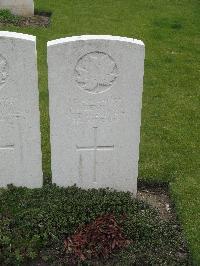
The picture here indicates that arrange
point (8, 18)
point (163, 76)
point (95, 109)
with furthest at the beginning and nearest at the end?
point (8, 18) → point (163, 76) → point (95, 109)

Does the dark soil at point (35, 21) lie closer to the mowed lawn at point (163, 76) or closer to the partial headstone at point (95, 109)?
the mowed lawn at point (163, 76)

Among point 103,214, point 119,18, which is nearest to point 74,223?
point 103,214

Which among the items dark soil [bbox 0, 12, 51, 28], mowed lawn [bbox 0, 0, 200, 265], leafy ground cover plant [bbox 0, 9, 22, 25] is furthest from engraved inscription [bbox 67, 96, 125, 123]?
leafy ground cover plant [bbox 0, 9, 22, 25]

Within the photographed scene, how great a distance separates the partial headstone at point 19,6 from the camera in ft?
38.3

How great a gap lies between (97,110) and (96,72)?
41 centimetres

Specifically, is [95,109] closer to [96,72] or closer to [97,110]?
[97,110]

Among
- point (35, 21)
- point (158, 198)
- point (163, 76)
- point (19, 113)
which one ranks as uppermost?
point (35, 21)

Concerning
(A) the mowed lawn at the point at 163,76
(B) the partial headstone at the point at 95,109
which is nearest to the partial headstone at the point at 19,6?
(A) the mowed lawn at the point at 163,76

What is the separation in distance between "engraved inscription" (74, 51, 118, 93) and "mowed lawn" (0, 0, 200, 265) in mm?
1440

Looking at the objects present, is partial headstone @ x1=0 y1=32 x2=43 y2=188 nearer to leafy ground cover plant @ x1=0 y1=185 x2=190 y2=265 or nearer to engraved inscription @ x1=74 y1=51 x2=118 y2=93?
leafy ground cover plant @ x1=0 y1=185 x2=190 y2=265

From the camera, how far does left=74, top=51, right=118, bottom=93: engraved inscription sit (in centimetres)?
511

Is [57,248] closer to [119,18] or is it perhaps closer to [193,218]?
[193,218]

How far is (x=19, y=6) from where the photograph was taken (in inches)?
463

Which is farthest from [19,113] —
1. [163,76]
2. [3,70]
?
[163,76]
